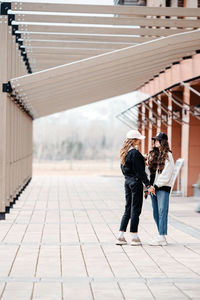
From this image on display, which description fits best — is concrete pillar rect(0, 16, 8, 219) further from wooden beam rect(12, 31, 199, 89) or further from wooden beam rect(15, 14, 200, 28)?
wooden beam rect(12, 31, 199, 89)

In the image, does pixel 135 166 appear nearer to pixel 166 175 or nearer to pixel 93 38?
pixel 166 175

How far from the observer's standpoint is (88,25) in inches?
494

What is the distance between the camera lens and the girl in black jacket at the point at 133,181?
8.31 meters

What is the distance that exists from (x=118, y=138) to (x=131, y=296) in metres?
52.0

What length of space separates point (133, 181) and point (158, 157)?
19.1 inches

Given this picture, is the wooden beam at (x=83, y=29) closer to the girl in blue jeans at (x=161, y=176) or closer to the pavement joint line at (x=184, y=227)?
the pavement joint line at (x=184, y=227)

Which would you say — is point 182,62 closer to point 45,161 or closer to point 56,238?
point 56,238

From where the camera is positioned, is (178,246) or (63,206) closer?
(178,246)

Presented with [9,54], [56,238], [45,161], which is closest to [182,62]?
[9,54]

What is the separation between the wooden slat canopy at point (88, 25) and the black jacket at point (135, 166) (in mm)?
3787

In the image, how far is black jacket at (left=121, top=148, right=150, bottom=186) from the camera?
8.29 meters

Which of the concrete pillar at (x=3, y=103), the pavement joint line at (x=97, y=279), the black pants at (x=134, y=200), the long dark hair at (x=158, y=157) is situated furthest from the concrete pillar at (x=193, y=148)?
the pavement joint line at (x=97, y=279)

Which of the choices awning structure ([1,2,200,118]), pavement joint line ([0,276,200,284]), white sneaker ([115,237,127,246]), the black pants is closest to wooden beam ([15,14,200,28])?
awning structure ([1,2,200,118])

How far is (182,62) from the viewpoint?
15.1 m
